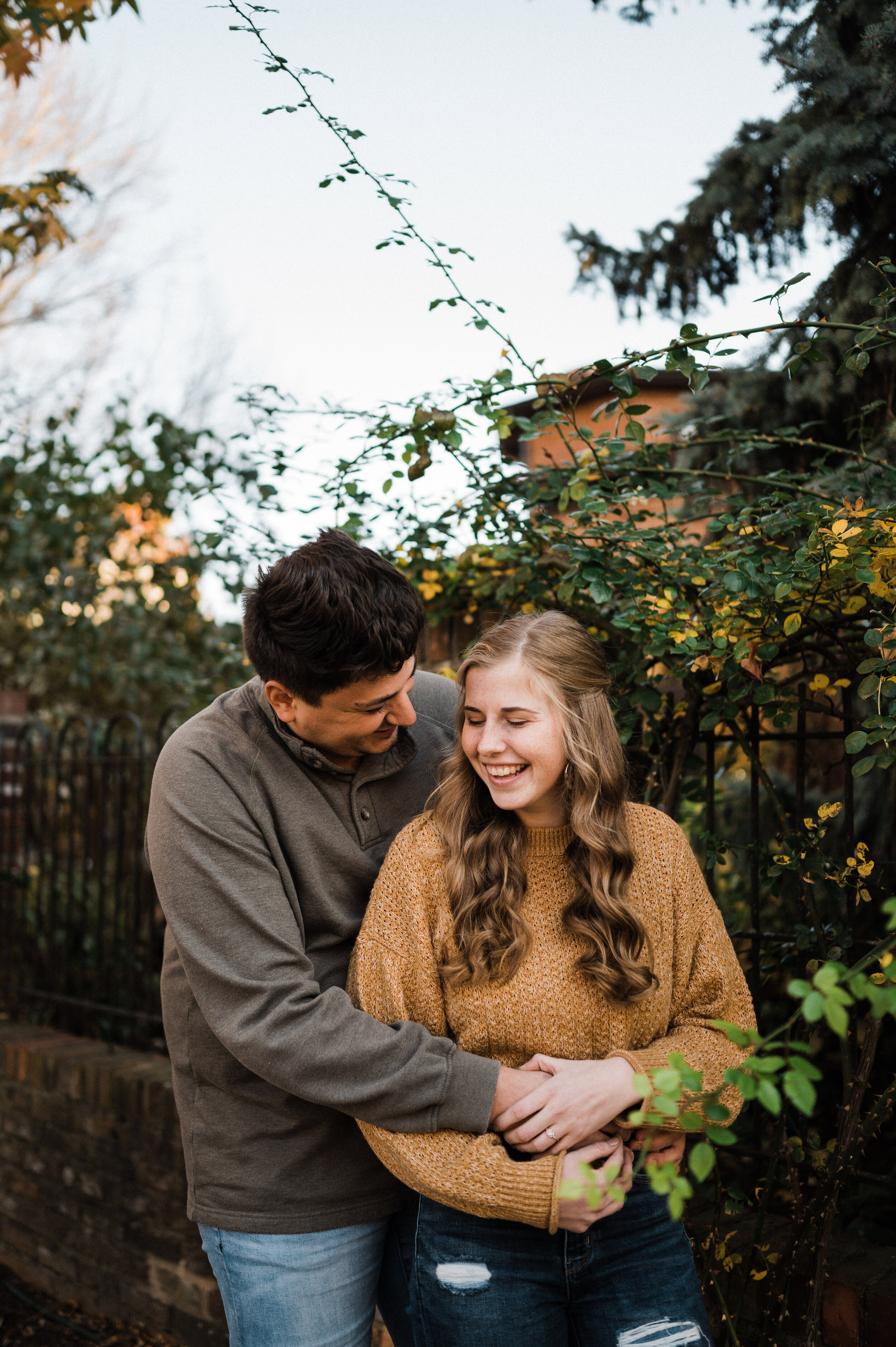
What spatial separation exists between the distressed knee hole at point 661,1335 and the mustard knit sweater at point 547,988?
286mm

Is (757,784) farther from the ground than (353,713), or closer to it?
closer to it

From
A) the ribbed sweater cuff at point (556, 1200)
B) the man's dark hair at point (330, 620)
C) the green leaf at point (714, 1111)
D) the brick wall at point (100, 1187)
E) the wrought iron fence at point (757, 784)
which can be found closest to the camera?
the green leaf at point (714, 1111)

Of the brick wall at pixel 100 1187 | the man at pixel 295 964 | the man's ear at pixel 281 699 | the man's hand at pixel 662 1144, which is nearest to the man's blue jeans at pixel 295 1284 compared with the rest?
the man at pixel 295 964

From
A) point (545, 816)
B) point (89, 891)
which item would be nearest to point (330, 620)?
point (545, 816)

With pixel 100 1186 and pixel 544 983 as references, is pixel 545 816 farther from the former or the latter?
pixel 100 1186

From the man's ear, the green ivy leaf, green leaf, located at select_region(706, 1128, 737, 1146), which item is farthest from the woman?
the green ivy leaf

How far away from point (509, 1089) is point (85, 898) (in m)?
2.84

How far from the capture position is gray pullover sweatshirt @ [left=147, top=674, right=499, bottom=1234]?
1431 millimetres

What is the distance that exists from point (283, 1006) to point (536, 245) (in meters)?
2.86

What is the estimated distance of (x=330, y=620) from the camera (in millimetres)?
1557

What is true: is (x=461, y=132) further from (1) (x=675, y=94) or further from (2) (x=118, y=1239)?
(2) (x=118, y=1239)

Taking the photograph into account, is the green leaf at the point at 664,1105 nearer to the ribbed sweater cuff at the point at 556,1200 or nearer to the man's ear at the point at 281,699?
the ribbed sweater cuff at the point at 556,1200

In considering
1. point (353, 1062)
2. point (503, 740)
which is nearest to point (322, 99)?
point (503, 740)

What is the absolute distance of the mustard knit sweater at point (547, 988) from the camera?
148 centimetres
